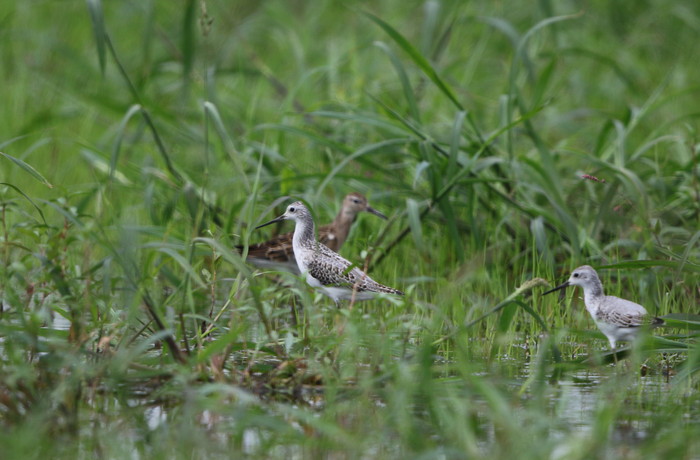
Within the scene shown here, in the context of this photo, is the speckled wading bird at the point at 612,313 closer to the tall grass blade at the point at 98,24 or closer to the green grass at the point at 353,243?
the green grass at the point at 353,243

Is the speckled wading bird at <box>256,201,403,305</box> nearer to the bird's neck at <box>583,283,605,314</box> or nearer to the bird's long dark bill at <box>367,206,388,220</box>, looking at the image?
the bird's long dark bill at <box>367,206,388,220</box>

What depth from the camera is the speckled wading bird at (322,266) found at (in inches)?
252

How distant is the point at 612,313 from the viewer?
5.45 m

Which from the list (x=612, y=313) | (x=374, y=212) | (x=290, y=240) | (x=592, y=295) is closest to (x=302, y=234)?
(x=290, y=240)

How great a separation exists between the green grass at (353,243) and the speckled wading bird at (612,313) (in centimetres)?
17

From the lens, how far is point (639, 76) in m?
11.4

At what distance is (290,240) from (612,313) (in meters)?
3.02

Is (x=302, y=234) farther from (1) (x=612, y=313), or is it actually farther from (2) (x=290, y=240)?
(1) (x=612, y=313)

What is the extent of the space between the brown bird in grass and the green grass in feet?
0.42

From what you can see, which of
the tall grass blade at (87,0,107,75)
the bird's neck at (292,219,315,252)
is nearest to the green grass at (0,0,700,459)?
the tall grass blade at (87,0,107,75)

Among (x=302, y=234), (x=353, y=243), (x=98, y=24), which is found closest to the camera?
(x=98, y=24)

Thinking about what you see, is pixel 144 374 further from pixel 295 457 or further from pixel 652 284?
pixel 652 284

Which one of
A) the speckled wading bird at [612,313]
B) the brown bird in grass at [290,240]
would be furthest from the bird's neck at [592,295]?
the brown bird in grass at [290,240]

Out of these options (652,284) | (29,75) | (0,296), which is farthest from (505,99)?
(29,75)
